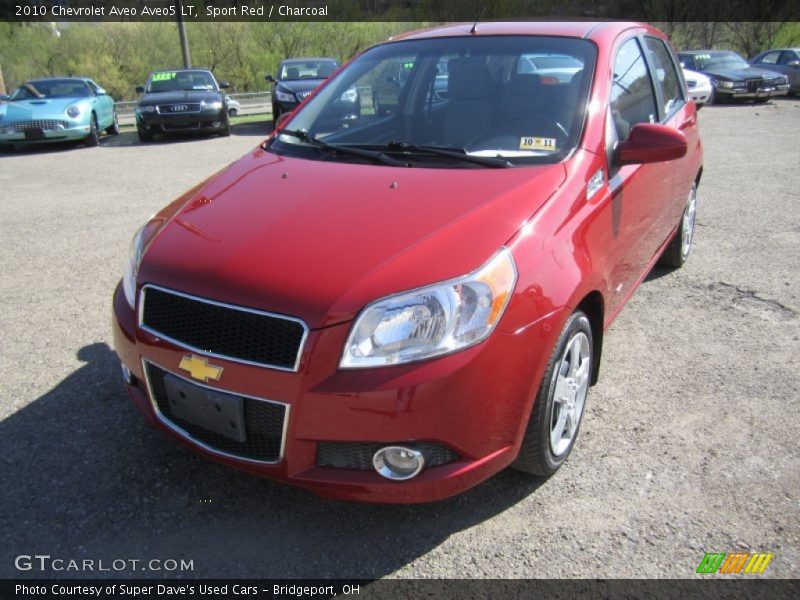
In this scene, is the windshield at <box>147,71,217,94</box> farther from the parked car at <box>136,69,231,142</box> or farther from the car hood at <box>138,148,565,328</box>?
the car hood at <box>138,148,565,328</box>

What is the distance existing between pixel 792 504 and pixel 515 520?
106 centimetres

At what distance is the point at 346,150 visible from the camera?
3.12m

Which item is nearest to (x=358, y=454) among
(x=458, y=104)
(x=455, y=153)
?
(x=455, y=153)

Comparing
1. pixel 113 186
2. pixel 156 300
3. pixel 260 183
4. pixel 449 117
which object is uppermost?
pixel 449 117

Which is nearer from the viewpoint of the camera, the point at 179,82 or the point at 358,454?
the point at 358,454

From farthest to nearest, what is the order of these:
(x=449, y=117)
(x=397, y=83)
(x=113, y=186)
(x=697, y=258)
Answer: (x=113, y=186) → (x=697, y=258) → (x=397, y=83) → (x=449, y=117)

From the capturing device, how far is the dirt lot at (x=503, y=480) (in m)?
2.31

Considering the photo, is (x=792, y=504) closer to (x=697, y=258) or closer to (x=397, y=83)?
(x=397, y=83)

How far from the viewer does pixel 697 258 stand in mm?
5219

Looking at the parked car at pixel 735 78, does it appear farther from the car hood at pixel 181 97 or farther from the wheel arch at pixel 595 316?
the wheel arch at pixel 595 316

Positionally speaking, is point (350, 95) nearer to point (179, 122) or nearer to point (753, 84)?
point (179, 122)

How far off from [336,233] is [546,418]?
1026mm

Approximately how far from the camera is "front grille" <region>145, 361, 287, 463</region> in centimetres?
218

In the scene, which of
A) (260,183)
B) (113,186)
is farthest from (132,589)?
(113,186)
